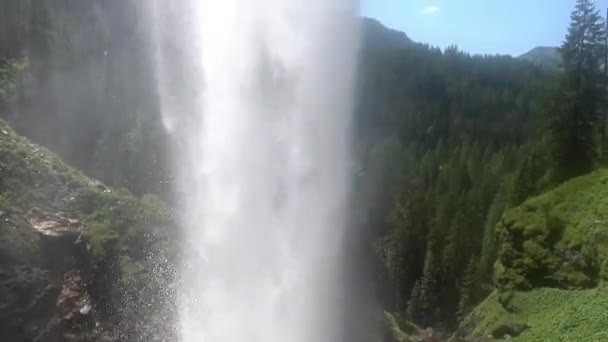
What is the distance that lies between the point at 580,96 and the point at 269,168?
66.4ft

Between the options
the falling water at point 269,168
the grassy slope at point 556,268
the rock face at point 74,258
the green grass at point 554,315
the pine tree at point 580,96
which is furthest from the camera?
the pine tree at point 580,96

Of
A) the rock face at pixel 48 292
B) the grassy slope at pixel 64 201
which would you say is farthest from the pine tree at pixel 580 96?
the rock face at pixel 48 292

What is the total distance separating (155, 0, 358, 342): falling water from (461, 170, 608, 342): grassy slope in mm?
7778

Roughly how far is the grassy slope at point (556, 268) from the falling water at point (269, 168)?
306 inches

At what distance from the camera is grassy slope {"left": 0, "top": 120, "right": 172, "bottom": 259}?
3078 cm

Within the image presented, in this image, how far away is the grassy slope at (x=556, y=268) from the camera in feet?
78.1

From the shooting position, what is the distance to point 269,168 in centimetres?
2938

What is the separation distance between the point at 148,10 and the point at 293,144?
1035 inches

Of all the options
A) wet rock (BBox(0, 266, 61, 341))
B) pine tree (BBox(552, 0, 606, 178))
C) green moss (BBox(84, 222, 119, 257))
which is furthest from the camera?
pine tree (BBox(552, 0, 606, 178))

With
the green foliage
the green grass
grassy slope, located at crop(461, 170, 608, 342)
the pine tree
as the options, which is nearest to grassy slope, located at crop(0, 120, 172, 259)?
the green foliage

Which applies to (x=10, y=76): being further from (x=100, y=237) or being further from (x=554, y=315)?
(x=554, y=315)

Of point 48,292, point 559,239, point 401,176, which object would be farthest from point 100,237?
point 401,176

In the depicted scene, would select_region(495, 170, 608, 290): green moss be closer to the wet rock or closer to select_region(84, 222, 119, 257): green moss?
select_region(84, 222, 119, 257): green moss

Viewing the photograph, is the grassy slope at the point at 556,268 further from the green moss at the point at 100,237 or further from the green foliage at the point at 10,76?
the green foliage at the point at 10,76
